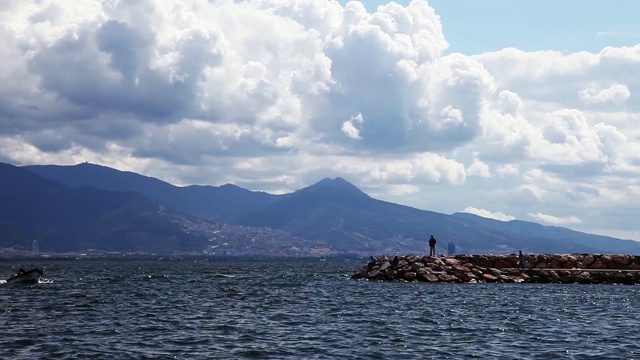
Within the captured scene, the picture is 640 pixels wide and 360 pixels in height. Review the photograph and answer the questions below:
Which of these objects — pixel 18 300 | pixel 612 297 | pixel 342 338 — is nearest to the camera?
pixel 342 338

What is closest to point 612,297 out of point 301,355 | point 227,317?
point 227,317

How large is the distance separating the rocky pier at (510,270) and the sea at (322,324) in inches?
491

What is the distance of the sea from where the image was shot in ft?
108

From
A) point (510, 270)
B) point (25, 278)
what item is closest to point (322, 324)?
point (510, 270)

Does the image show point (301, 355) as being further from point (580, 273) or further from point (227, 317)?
point (580, 273)

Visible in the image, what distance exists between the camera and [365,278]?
88938 mm

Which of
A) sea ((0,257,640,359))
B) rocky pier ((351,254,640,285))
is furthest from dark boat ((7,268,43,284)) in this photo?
rocky pier ((351,254,640,285))

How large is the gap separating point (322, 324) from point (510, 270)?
4621 cm

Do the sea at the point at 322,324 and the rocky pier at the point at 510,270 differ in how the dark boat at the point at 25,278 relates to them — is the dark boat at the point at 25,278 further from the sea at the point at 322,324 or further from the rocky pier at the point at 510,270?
the rocky pier at the point at 510,270

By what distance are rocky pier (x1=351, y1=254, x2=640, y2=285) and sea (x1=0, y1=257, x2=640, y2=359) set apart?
40.9ft

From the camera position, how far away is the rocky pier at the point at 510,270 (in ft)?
264

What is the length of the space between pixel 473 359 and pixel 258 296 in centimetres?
3389

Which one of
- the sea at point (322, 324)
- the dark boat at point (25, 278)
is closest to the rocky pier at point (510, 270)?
Answer: the sea at point (322, 324)

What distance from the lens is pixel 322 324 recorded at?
4238cm
